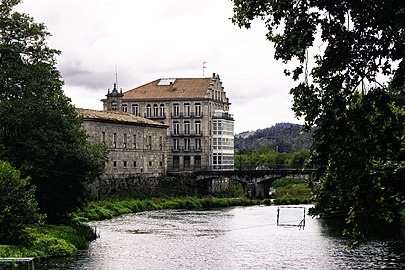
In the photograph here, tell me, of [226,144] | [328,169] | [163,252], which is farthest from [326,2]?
[226,144]

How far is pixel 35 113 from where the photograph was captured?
41344 mm

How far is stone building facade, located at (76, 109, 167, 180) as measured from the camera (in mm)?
80125

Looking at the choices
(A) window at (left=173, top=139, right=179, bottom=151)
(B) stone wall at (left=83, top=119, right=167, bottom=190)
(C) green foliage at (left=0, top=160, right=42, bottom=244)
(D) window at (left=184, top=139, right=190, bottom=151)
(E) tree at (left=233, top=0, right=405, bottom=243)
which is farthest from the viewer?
(A) window at (left=173, top=139, right=179, bottom=151)

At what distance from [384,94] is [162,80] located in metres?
96.6

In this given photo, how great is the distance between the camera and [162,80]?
11212cm

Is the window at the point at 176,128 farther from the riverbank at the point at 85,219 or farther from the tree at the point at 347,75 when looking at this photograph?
the tree at the point at 347,75

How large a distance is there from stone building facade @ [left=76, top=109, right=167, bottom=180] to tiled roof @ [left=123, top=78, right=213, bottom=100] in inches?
419

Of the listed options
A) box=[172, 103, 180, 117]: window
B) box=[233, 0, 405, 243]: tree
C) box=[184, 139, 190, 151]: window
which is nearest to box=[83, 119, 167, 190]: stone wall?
box=[184, 139, 190, 151]: window

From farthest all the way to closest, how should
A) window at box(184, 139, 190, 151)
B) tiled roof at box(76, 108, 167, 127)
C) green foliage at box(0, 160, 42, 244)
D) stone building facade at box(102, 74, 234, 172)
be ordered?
window at box(184, 139, 190, 151), stone building facade at box(102, 74, 234, 172), tiled roof at box(76, 108, 167, 127), green foliage at box(0, 160, 42, 244)

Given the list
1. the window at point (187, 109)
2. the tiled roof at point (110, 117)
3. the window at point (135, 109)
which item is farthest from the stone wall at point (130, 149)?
the window at point (135, 109)

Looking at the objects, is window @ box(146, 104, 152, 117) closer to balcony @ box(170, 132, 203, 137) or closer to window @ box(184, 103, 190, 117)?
balcony @ box(170, 132, 203, 137)

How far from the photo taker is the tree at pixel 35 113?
135 ft

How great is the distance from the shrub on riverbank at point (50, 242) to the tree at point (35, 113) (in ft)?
→ 10.3

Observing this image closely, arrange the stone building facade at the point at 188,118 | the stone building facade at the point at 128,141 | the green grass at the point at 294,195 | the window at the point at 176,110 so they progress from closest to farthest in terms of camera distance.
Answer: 1. the stone building facade at the point at 128,141
2. the green grass at the point at 294,195
3. the stone building facade at the point at 188,118
4. the window at the point at 176,110
